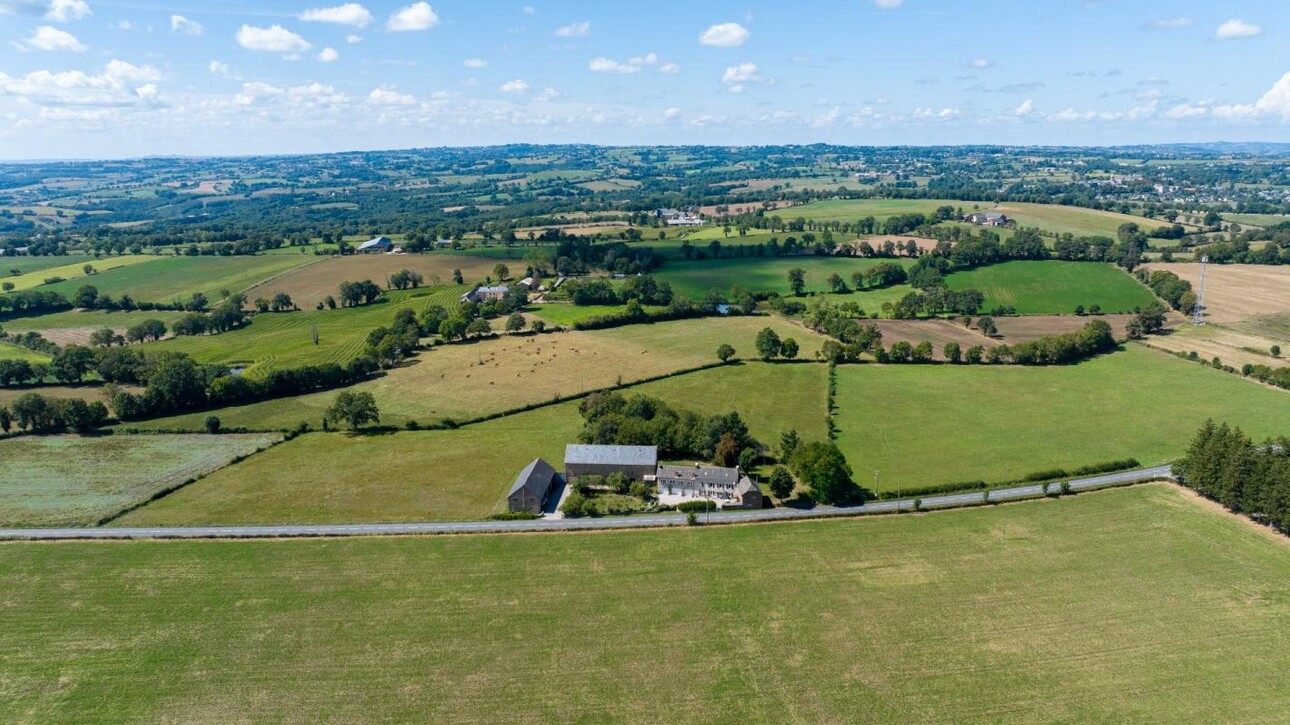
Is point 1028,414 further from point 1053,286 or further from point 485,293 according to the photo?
point 485,293

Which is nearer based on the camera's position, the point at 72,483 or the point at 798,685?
the point at 798,685

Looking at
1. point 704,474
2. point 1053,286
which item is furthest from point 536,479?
point 1053,286

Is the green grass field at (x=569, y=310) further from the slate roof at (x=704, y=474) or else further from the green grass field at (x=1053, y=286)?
the green grass field at (x=1053, y=286)

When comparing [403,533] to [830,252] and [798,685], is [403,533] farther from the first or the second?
[830,252]

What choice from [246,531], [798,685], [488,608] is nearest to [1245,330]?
[798,685]

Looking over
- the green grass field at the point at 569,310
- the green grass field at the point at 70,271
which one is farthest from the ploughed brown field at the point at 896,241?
the green grass field at the point at 70,271

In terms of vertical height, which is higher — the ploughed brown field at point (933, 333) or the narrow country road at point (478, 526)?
the ploughed brown field at point (933, 333)
